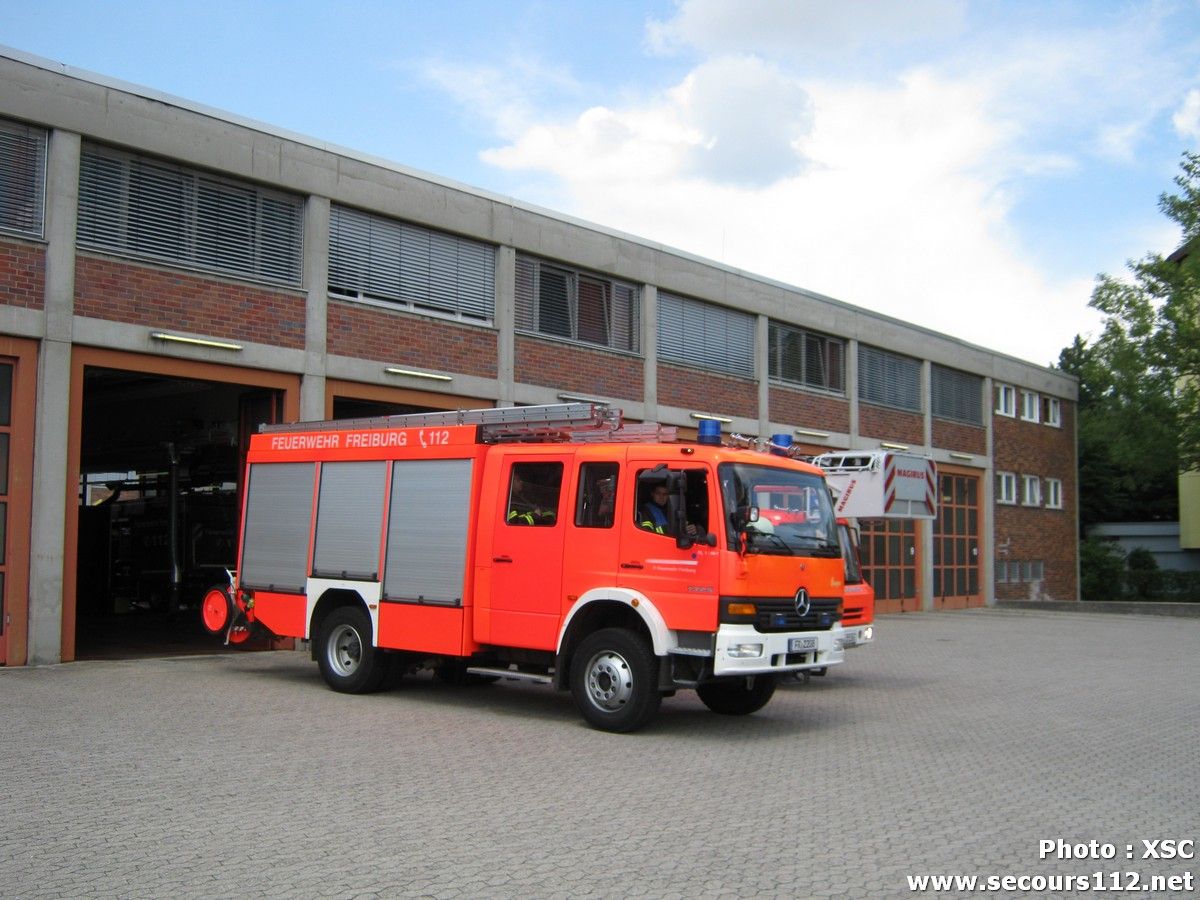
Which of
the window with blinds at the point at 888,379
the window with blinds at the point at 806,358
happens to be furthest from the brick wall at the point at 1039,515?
the window with blinds at the point at 806,358

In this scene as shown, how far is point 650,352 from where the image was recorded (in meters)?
22.6

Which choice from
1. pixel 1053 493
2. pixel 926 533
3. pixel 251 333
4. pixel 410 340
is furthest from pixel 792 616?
pixel 1053 493

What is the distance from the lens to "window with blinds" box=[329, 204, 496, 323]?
57.7ft

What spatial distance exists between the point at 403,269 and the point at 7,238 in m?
5.83

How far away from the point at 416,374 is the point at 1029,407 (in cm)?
2591

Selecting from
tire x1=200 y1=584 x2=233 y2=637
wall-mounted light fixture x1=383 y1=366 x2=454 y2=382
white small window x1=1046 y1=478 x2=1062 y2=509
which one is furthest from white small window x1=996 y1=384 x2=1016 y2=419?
tire x1=200 y1=584 x2=233 y2=637

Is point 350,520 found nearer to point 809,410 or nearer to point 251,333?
point 251,333

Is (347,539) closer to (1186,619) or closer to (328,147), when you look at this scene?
(328,147)

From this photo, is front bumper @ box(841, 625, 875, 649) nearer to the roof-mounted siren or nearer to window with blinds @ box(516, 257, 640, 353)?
the roof-mounted siren

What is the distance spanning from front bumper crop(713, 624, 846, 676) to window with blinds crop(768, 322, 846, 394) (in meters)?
16.4

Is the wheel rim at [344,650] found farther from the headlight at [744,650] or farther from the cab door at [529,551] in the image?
the headlight at [744,650]

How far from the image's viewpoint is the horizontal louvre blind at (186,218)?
14891mm

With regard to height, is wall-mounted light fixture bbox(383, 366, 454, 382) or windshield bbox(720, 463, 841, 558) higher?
wall-mounted light fixture bbox(383, 366, 454, 382)

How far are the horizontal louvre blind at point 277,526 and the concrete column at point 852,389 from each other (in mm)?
18178
